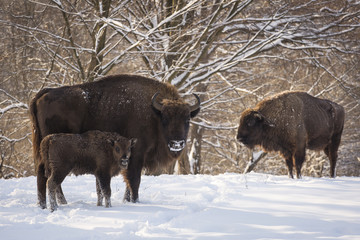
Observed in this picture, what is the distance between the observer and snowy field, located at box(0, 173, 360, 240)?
414 centimetres

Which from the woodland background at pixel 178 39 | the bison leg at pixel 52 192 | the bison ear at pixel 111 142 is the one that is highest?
the woodland background at pixel 178 39

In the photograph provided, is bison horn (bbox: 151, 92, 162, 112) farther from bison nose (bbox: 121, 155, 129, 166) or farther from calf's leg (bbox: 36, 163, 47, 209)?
calf's leg (bbox: 36, 163, 47, 209)

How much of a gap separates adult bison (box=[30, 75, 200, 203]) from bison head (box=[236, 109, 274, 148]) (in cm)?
279

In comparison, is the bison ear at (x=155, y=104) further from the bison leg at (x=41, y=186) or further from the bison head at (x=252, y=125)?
the bison head at (x=252, y=125)

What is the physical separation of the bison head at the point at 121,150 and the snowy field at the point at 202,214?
65 cm

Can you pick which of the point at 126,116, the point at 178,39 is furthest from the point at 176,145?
the point at 178,39

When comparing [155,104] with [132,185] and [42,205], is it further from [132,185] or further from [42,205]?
[42,205]

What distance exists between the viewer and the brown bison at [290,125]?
371 inches

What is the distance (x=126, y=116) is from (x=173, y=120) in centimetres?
84

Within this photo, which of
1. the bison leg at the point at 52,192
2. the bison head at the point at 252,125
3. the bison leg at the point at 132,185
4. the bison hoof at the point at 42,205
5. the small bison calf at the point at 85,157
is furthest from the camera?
the bison head at the point at 252,125

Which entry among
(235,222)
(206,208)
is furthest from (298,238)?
(206,208)

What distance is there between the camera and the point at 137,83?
7.34m

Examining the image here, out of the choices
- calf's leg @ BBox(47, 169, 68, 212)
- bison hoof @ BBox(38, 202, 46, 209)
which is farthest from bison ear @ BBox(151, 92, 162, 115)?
bison hoof @ BBox(38, 202, 46, 209)

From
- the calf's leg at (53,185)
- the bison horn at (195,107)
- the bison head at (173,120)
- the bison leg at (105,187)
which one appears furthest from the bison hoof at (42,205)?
the bison horn at (195,107)
